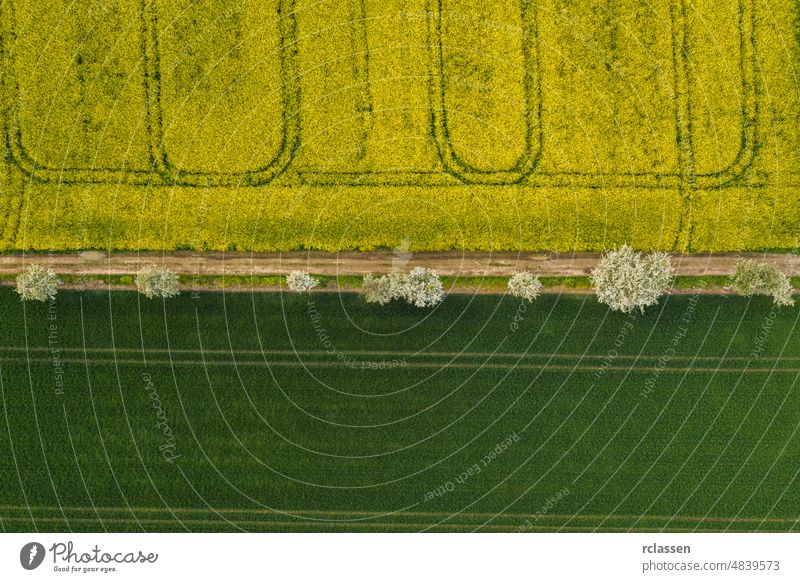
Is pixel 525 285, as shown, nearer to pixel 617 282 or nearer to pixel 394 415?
pixel 617 282

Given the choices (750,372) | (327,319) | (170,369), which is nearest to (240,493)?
(170,369)

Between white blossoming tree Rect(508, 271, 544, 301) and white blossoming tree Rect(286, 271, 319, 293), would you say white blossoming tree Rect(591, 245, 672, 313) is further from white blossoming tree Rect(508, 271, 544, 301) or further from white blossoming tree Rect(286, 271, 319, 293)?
white blossoming tree Rect(286, 271, 319, 293)

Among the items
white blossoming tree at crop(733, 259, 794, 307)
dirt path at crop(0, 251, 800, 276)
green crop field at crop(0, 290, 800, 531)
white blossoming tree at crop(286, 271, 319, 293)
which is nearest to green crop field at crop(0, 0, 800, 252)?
dirt path at crop(0, 251, 800, 276)

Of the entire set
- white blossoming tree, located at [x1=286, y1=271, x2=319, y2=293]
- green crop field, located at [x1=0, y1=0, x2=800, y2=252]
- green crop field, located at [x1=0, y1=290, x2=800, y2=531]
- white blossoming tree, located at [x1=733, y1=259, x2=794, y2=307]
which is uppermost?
green crop field, located at [x1=0, y1=0, x2=800, y2=252]

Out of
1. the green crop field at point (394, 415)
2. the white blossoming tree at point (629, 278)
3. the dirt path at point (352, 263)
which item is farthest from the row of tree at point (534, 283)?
Answer: the green crop field at point (394, 415)

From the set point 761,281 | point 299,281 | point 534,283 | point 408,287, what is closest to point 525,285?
point 534,283

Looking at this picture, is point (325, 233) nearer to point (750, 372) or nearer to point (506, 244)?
point (506, 244)

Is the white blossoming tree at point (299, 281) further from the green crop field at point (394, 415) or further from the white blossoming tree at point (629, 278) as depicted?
the white blossoming tree at point (629, 278)
